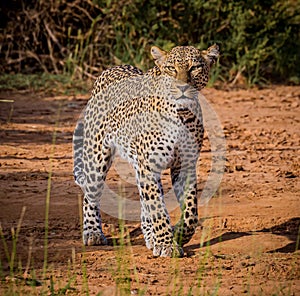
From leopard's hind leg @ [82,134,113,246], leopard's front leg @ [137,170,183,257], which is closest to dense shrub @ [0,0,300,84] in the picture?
leopard's hind leg @ [82,134,113,246]

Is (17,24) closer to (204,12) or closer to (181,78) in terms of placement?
(204,12)

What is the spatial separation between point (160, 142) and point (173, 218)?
1.24m

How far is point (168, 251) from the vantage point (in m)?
5.98

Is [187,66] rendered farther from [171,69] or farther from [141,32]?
[141,32]

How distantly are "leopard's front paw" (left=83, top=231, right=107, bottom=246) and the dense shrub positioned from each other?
7.07 m

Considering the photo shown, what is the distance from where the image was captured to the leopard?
237 inches

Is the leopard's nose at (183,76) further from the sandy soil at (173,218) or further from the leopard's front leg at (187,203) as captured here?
the sandy soil at (173,218)

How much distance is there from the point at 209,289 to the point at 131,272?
0.67 metres

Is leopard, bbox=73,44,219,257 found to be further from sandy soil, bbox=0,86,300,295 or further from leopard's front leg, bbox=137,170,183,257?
sandy soil, bbox=0,86,300,295

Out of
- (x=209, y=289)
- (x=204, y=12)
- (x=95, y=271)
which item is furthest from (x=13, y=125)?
(x=209, y=289)

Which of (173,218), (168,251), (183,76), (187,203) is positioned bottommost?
(173,218)

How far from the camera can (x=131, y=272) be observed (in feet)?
18.4

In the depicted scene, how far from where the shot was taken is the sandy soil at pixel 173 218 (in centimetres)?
529

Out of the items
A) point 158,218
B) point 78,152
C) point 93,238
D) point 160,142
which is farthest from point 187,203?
point 78,152
